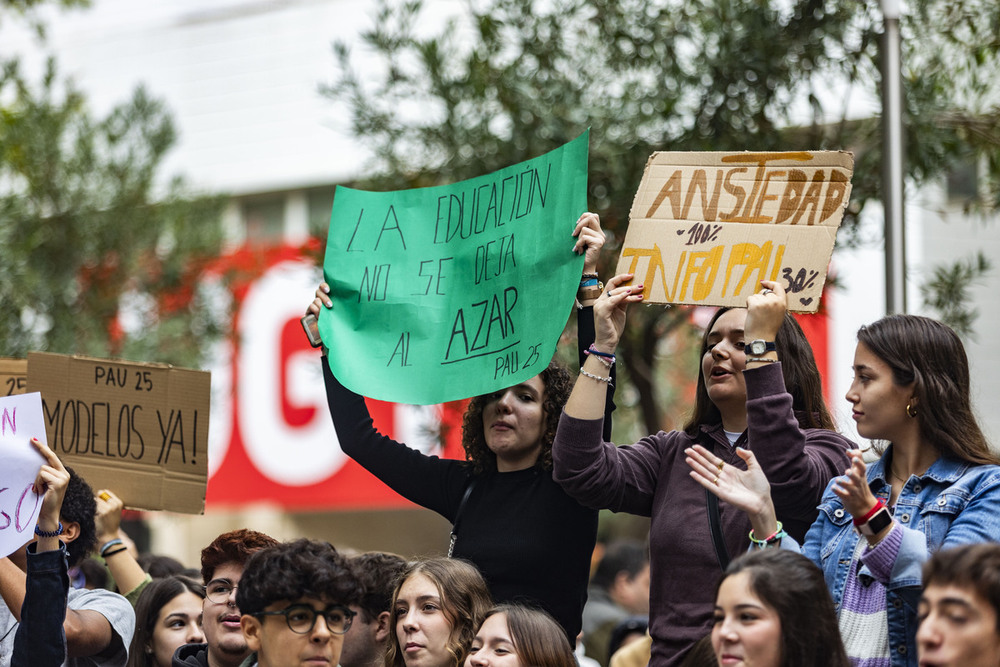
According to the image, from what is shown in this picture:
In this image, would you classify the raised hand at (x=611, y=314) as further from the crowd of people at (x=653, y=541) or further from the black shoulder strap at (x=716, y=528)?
the black shoulder strap at (x=716, y=528)

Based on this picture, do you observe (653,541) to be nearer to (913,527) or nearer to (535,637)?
(535,637)

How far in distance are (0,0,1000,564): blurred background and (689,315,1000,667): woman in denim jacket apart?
5.71ft

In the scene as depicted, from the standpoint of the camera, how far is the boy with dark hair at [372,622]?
15.9 feet

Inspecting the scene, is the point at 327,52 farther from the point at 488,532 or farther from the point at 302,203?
the point at 488,532

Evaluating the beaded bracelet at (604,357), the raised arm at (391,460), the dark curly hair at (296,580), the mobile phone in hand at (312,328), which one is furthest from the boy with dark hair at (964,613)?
the mobile phone in hand at (312,328)

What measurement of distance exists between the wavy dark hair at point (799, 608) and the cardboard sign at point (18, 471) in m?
2.22

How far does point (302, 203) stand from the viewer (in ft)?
63.4

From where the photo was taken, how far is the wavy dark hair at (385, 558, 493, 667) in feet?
14.4

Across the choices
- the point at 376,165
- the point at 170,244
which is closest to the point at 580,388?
the point at 376,165

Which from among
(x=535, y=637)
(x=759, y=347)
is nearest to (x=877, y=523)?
(x=759, y=347)

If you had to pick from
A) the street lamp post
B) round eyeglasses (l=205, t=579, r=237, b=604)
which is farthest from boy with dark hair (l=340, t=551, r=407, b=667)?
the street lamp post

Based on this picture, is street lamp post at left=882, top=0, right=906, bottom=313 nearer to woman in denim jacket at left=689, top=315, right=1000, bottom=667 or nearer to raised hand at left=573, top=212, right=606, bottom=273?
raised hand at left=573, top=212, right=606, bottom=273

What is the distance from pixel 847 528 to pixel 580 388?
937 millimetres

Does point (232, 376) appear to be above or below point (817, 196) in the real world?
below
